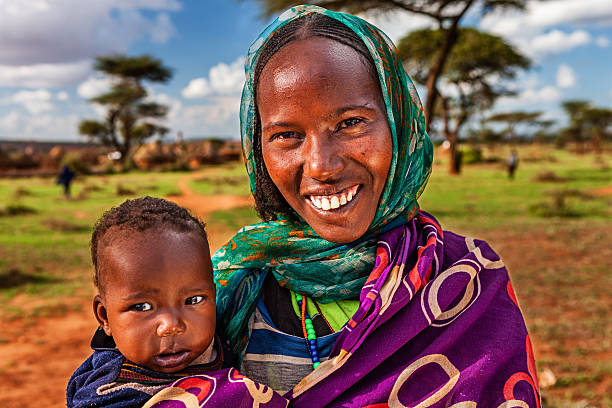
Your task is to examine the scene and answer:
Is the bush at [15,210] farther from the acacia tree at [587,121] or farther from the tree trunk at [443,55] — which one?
the acacia tree at [587,121]

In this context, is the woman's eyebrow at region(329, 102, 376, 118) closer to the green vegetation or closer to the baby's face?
the baby's face

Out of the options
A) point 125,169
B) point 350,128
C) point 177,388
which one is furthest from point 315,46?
point 125,169

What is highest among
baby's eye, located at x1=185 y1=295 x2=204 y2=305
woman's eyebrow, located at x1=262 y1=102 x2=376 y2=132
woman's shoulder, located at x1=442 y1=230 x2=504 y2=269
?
woman's eyebrow, located at x1=262 y1=102 x2=376 y2=132

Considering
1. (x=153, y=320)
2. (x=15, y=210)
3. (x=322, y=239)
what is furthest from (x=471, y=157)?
(x=153, y=320)

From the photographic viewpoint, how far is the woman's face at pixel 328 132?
1361 millimetres

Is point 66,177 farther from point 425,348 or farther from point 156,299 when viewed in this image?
point 425,348

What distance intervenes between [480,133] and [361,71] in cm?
4360

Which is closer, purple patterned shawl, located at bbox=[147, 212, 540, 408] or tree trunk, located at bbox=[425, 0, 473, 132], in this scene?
purple patterned shawl, located at bbox=[147, 212, 540, 408]

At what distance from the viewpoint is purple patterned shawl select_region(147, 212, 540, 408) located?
1330 millimetres

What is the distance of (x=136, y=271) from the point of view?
138cm

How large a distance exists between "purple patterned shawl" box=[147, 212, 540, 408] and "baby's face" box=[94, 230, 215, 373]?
0.17 metres

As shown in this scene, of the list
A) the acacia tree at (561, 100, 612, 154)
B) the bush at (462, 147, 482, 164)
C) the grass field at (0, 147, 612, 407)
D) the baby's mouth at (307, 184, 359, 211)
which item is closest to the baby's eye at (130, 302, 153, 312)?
the baby's mouth at (307, 184, 359, 211)

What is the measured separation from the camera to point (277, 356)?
4.94ft

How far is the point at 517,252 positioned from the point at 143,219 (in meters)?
7.79
